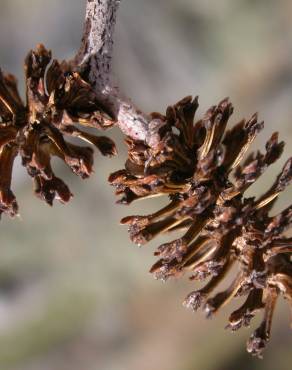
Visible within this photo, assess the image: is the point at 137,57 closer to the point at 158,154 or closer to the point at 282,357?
the point at 282,357

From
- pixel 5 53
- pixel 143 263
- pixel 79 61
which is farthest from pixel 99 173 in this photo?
pixel 79 61

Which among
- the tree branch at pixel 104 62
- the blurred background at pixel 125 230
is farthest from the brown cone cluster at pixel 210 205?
the blurred background at pixel 125 230

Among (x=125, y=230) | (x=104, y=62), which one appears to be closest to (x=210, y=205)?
(x=104, y=62)

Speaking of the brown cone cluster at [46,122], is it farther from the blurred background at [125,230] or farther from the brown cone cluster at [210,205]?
the blurred background at [125,230]

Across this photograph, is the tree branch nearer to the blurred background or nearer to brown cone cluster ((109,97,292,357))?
brown cone cluster ((109,97,292,357))

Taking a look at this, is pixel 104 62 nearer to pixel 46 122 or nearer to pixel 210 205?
pixel 46 122

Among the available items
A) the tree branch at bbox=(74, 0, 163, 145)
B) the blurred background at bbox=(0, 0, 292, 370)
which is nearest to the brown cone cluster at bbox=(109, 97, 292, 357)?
the tree branch at bbox=(74, 0, 163, 145)
